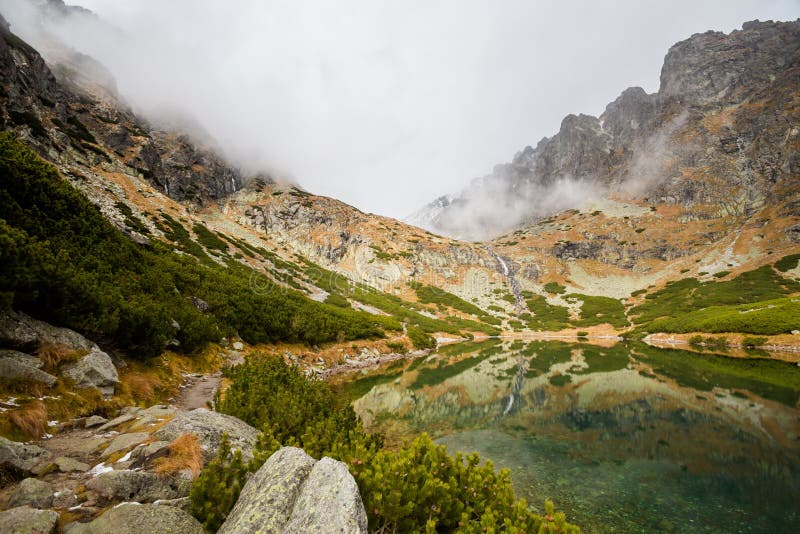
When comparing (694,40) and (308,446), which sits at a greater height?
(694,40)

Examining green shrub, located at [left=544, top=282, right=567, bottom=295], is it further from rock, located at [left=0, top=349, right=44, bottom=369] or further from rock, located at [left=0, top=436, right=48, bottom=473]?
rock, located at [left=0, top=436, right=48, bottom=473]

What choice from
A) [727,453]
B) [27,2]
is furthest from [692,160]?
[27,2]

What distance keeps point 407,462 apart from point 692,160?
165m

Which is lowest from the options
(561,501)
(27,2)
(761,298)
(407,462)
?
(561,501)

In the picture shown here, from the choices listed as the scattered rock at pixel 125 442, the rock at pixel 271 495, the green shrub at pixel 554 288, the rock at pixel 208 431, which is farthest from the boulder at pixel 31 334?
the green shrub at pixel 554 288

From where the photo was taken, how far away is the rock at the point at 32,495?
13.0ft

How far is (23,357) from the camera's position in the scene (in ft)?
26.8

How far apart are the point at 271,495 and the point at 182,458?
7.28 ft

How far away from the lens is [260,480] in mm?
4383

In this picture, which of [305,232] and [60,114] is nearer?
[60,114]

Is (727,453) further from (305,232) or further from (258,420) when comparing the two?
(305,232)

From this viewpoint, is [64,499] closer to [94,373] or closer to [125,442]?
[125,442]

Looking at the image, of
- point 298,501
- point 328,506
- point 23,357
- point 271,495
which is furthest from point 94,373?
point 328,506

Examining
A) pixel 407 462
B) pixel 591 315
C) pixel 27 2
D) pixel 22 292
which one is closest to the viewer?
pixel 407 462
